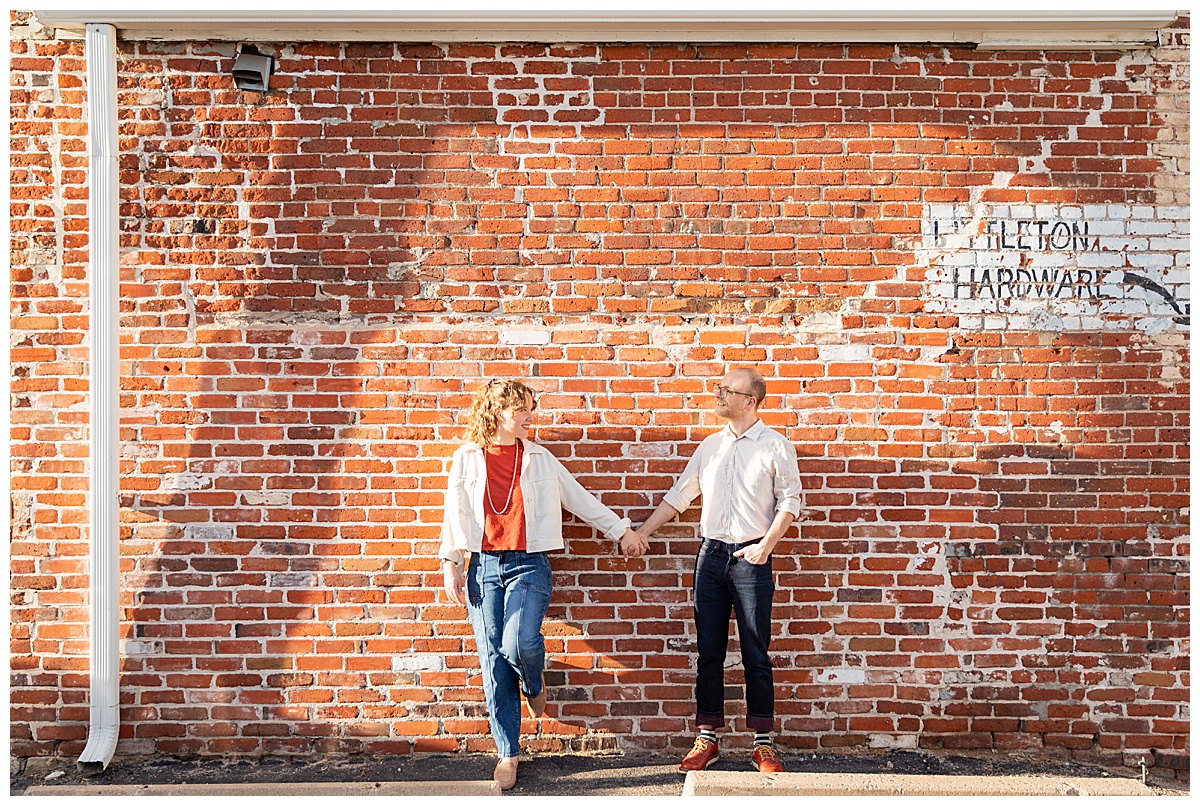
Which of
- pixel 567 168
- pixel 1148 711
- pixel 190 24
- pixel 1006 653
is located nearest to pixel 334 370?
pixel 567 168

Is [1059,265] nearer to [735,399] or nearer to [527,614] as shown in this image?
[735,399]

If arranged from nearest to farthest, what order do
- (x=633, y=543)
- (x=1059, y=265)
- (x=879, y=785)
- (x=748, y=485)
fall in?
1. (x=879, y=785)
2. (x=748, y=485)
3. (x=633, y=543)
4. (x=1059, y=265)

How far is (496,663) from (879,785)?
1873 mm

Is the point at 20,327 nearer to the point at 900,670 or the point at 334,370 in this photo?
the point at 334,370

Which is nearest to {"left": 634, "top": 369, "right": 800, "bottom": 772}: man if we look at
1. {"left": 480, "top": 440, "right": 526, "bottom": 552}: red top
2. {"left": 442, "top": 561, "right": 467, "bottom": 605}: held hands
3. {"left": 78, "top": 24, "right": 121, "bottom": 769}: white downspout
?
{"left": 480, "top": 440, "right": 526, "bottom": 552}: red top

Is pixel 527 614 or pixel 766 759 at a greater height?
pixel 527 614

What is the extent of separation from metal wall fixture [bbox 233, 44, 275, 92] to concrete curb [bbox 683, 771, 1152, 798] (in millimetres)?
4139

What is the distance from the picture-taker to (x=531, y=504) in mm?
4402

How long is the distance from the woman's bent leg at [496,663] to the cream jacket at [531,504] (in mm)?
164

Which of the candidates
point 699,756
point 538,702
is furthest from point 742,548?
point 538,702

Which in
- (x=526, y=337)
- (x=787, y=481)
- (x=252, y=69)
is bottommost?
(x=787, y=481)

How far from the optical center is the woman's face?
14.2 ft

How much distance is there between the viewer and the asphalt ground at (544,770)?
4.43 m

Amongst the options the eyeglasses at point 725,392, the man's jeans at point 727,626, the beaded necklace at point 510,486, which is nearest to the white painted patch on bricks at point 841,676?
the man's jeans at point 727,626
